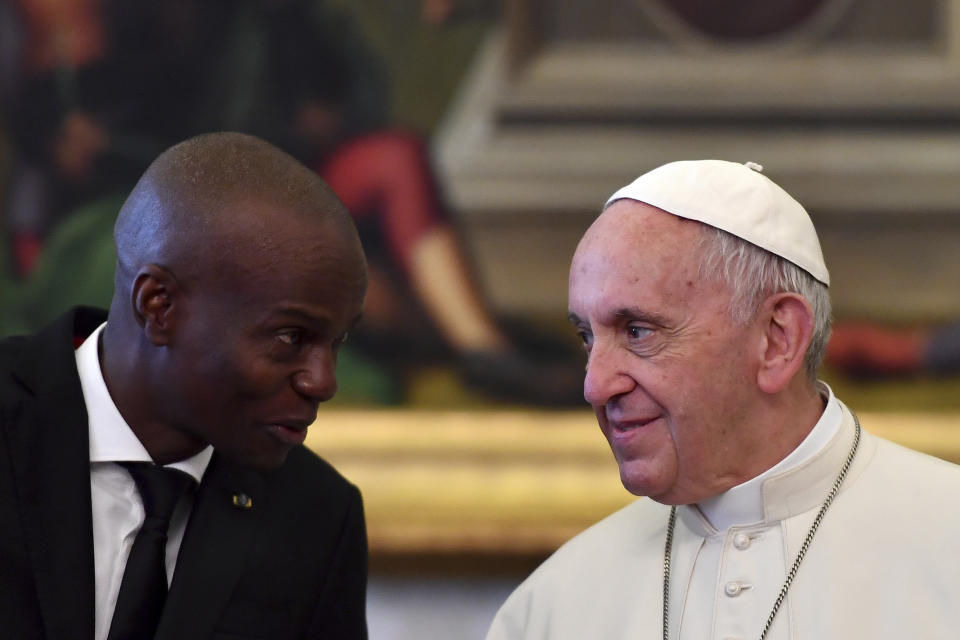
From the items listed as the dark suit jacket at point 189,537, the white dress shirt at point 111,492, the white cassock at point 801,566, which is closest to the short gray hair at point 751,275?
the white cassock at point 801,566

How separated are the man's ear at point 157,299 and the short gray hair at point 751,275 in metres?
1.03

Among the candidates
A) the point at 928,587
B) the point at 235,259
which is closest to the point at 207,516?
the point at 235,259

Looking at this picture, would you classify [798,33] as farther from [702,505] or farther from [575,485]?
[702,505]

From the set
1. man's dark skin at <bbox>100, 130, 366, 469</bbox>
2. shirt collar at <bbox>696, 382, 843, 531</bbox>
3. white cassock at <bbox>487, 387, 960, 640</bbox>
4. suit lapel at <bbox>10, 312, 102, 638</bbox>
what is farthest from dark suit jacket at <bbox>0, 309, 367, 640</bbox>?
shirt collar at <bbox>696, 382, 843, 531</bbox>

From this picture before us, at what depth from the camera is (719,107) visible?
12.7 feet

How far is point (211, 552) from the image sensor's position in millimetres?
2490

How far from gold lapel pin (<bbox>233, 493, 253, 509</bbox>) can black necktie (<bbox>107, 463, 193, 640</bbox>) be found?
0.13 metres

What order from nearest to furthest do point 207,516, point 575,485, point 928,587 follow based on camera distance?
1. point 928,587
2. point 207,516
3. point 575,485

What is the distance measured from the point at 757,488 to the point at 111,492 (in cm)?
129

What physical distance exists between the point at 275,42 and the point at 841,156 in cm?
182

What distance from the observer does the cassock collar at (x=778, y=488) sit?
97.0 inches

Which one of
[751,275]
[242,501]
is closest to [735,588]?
[751,275]

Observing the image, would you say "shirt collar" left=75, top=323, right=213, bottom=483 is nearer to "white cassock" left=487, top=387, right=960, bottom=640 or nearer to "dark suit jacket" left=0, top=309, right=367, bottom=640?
"dark suit jacket" left=0, top=309, right=367, bottom=640

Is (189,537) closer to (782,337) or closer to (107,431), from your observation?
(107,431)
